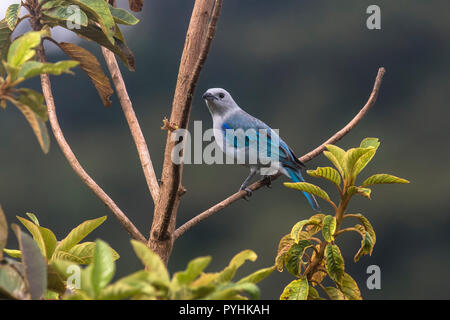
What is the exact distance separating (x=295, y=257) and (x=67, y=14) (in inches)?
34.2

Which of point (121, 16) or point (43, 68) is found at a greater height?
point (121, 16)

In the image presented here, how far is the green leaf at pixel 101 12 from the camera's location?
1.58 m

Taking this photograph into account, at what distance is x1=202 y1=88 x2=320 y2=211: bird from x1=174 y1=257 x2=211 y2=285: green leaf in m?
1.90

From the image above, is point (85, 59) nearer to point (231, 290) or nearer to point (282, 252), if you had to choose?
point (282, 252)

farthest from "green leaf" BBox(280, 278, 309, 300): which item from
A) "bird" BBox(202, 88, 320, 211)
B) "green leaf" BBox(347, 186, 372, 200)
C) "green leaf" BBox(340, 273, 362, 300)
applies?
"bird" BBox(202, 88, 320, 211)

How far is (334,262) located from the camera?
1.48 meters

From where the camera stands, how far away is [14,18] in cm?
174

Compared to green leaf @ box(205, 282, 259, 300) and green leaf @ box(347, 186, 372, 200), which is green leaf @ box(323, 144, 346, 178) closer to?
green leaf @ box(347, 186, 372, 200)

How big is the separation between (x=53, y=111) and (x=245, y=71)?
14794 millimetres

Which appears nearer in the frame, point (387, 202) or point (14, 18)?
point (14, 18)

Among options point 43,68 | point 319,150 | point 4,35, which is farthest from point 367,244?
point 4,35

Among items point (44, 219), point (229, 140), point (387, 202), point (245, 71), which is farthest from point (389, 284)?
point (229, 140)
